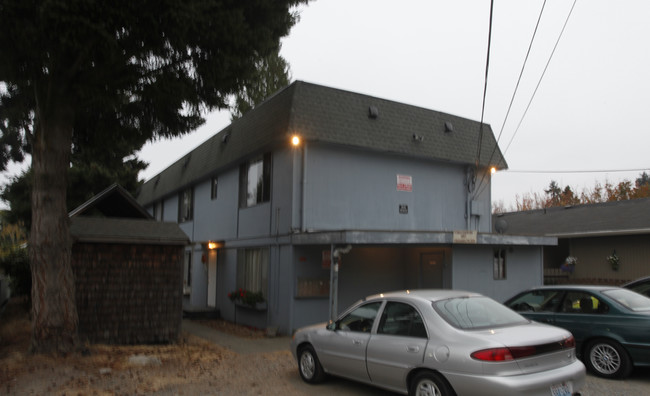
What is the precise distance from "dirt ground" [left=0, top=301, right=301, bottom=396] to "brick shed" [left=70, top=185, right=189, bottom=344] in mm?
574

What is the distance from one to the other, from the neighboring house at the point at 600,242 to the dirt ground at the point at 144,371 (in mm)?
10071

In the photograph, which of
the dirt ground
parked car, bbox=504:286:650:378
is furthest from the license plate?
the dirt ground

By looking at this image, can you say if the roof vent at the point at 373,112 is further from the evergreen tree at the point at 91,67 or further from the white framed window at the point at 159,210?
the white framed window at the point at 159,210

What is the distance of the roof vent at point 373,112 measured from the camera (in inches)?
555

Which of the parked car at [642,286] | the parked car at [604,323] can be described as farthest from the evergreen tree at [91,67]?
the parked car at [642,286]

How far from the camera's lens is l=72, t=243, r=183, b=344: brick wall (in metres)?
10.4

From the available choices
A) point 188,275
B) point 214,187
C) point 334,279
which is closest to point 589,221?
point 334,279

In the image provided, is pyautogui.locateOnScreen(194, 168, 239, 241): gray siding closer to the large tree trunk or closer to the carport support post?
the carport support post

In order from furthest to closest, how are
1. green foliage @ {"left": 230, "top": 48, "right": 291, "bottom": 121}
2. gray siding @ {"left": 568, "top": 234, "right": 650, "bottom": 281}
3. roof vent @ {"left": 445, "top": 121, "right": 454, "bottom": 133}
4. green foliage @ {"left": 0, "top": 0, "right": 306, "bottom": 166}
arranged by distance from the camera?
green foliage @ {"left": 230, "top": 48, "right": 291, "bottom": 121} < gray siding @ {"left": 568, "top": 234, "right": 650, "bottom": 281} < roof vent @ {"left": 445, "top": 121, "right": 454, "bottom": 133} < green foliage @ {"left": 0, "top": 0, "right": 306, "bottom": 166}

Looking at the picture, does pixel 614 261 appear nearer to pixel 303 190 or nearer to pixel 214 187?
pixel 303 190

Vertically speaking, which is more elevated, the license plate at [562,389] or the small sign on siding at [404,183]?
the small sign on siding at [404,183]

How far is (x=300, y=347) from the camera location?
7.84 meters

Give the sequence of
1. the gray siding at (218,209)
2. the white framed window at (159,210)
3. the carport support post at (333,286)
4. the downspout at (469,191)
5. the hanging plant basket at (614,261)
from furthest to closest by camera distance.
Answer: the white framed window at (159,210) < the hanging plant basket at (614,261) < the gray siding at (218,209) < the downspout at (469,191) < the carport support post at (333,286)

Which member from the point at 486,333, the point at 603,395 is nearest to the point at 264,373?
the point at 486,333
